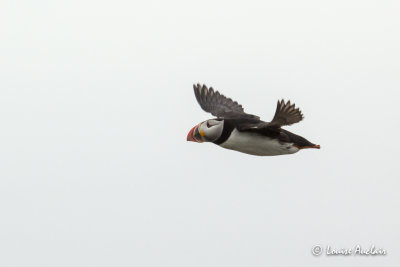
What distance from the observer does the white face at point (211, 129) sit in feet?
41.2

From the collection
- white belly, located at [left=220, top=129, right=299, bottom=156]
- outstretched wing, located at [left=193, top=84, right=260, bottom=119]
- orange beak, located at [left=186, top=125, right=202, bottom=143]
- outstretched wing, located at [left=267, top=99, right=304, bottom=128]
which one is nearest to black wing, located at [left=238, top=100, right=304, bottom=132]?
outstretched wing, located at [left=267, top=99, right=304, bottom=128]

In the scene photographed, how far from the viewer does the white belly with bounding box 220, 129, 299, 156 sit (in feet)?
40.3

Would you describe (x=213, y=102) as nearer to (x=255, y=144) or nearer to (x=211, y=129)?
(x=211, y=129)

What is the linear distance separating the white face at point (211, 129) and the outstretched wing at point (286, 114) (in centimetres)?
110

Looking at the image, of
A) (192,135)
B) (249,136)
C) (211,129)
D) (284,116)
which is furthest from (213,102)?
(284,116)

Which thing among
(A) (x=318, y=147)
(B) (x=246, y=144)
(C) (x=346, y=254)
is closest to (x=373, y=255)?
(C) (x=346, y=254)

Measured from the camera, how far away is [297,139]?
A: 12.5 meters

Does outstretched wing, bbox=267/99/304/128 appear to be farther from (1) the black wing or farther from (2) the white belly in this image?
(2) the white belly

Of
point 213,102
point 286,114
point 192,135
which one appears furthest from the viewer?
point 213,102

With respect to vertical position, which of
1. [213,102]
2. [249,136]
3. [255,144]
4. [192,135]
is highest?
[213,102]

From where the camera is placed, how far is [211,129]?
1264 cm

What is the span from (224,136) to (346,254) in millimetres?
2787

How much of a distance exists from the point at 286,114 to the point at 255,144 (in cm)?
100

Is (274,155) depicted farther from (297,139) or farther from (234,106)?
(234,106)
